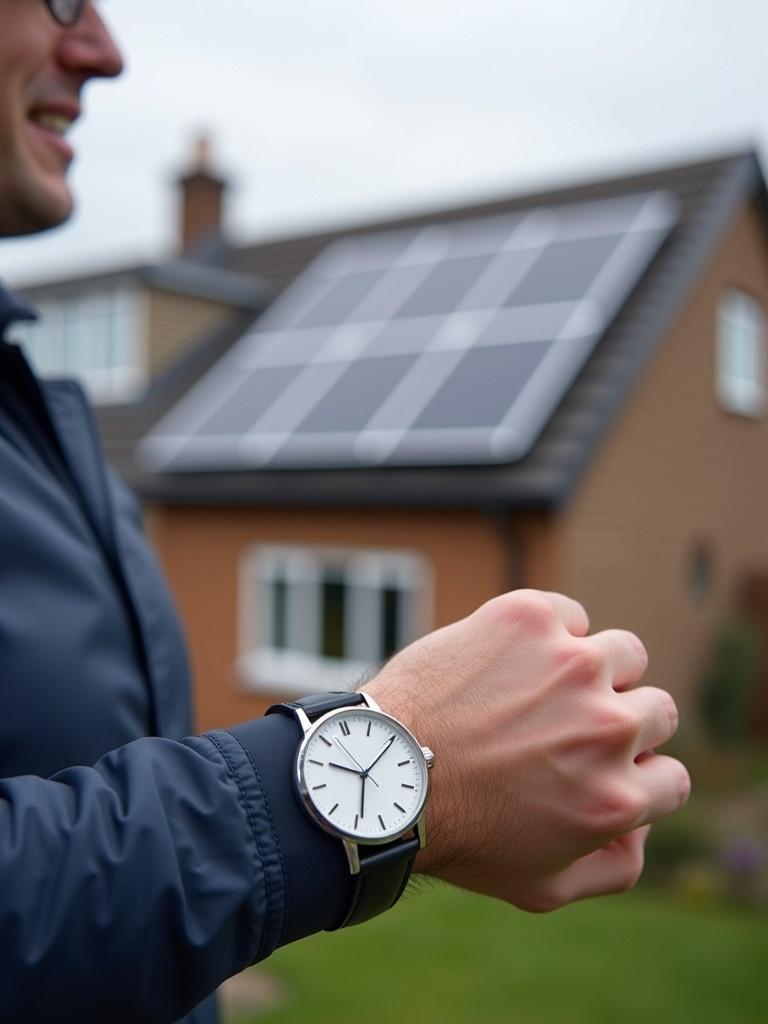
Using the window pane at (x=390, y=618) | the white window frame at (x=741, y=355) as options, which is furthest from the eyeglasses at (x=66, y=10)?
the white window frame at (x=741, y=355)

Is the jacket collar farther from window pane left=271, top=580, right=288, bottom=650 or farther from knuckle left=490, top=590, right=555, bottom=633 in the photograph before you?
window pane left=271, top=580, right=288, bottom=650

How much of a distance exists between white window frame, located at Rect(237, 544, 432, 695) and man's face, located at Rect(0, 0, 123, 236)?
26.1 ft

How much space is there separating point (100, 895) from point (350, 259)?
42.7 ft

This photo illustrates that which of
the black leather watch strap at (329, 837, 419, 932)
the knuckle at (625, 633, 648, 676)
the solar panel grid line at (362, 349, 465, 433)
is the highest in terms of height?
the knuckle at (625, 633, 648, 676)

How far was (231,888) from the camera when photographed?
921mm

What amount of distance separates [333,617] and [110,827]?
9438 mm

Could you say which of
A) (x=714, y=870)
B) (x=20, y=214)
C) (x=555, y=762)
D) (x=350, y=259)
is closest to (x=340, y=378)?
(x=350, y=259)

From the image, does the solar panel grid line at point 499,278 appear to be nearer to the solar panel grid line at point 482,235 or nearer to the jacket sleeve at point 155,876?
the solar panel grid line at point 482,235

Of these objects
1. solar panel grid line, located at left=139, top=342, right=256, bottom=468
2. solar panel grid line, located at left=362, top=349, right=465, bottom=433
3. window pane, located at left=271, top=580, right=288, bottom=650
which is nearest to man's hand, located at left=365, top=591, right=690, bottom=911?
solar panel grid line, located at left=362, top=349, right=465, bottom=433

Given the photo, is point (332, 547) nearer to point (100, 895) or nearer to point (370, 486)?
point (370, 486)

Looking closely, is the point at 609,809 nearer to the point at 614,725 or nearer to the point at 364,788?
the point at 614,725

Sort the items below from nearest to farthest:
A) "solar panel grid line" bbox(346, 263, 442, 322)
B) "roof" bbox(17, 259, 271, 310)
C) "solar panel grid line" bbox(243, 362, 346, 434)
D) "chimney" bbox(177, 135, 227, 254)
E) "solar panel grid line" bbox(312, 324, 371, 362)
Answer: "solar panel grid line" bbox(243, 362, 346, 434) → "solar panel grid line" bbox(312, 324, 371, 362) → "solar panel grid line" bbox(346, 263, 442, 322) → "roof" bbox(17, 259, 271, 310) → "chimney" bbox(177, 135, 227, 254)

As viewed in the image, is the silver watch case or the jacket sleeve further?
the silver watch case

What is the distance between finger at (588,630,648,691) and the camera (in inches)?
43.6
